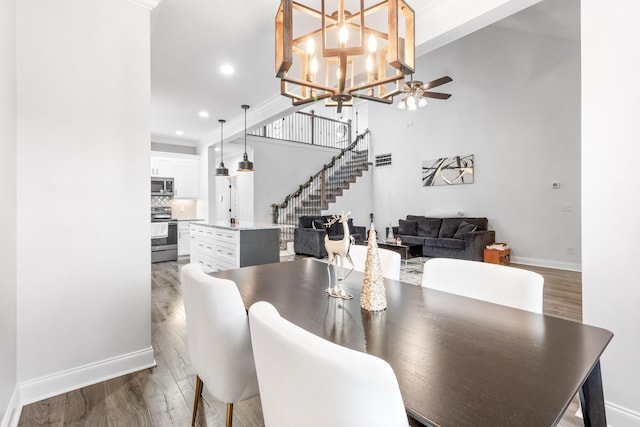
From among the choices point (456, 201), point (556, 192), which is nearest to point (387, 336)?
point (556, 192)

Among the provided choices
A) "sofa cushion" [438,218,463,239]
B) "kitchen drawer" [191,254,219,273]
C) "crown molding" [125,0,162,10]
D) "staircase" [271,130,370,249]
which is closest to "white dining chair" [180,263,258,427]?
"crown molding" [125,0,162,10]

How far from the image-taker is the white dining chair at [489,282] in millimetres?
1413

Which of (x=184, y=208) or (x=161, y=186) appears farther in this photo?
(x=184, y=208)

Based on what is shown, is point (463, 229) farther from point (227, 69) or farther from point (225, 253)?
point (227, 69)

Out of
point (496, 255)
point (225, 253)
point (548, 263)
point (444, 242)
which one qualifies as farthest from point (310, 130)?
point (548, 263)

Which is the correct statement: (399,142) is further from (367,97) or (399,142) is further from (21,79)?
(21,79)

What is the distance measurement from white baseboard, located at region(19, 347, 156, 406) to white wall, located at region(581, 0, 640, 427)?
2917 mm

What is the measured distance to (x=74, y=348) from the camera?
6.82 feet

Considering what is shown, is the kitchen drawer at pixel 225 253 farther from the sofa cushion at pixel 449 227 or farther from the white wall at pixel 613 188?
the sofa cushion at pixel 449 227

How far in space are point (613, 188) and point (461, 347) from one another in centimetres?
140

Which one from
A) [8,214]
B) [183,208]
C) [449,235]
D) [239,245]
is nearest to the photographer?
[8,214]

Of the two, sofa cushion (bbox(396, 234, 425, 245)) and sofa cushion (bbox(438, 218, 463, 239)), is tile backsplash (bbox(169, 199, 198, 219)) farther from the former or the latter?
sofa cushion (bbox(438, 218, 463, 239))

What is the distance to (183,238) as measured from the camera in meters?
7.07

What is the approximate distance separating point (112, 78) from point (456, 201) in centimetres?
682
